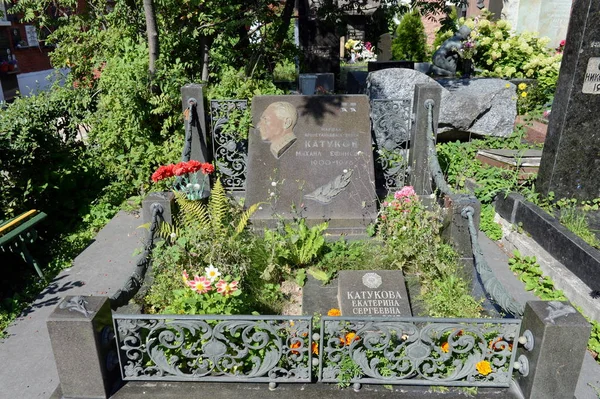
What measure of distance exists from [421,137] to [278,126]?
1.78 meters

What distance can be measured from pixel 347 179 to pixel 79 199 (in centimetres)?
408

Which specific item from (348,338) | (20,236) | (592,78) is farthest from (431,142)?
(20,236)

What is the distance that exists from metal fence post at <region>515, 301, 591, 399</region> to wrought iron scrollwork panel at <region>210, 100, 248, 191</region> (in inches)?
164

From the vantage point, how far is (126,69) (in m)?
6.88

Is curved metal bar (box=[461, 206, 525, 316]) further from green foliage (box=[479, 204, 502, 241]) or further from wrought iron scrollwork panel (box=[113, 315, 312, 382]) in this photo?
green foliage (box=[479, 204, 502, 241])

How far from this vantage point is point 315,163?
5.63 meters

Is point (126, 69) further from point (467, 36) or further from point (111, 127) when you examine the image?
point (467, 36)

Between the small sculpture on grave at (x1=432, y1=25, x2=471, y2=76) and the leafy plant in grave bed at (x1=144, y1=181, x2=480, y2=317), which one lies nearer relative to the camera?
the leafy plant in grave bed at (x1=144, y1=181, x2=480, y2=317)

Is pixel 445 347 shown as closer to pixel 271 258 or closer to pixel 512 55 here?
pixel 271 258

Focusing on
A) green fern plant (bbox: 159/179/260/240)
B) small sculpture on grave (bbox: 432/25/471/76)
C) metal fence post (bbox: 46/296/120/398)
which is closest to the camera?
metal fence post (bbox: 46/296/120/398)

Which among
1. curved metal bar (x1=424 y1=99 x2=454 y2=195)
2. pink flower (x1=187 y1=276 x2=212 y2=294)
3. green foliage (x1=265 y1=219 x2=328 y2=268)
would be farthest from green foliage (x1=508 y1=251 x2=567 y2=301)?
pink flower (x1=187 y1=276 x2=212 y2=294)

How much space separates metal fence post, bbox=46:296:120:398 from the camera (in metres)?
2.87

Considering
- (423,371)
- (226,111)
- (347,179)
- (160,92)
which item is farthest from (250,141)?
(423,371)

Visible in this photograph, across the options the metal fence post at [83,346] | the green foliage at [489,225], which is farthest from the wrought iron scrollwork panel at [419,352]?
the green foliage at [489,225]
